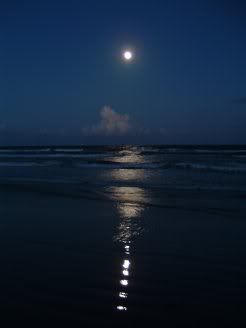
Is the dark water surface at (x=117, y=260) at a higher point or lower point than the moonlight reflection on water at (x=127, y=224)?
higher

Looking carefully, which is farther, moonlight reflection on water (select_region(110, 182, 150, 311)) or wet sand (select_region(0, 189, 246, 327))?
moonlight reflection on water (select_region(110, 182, 150, 311))

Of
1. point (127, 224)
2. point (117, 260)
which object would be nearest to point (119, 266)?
point (117, 260)

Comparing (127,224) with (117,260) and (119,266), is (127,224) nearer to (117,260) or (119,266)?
(117,260)

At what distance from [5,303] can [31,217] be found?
4915 millimetres

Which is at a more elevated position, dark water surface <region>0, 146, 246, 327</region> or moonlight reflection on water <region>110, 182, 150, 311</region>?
dark water surface <region>0, 146, 246, 327</region>

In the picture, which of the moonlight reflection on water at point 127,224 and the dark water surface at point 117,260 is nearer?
the dark water surface at point 117,260

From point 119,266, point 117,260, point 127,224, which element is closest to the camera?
point 119,266

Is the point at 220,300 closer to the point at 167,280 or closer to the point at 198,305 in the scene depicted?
the point at 198,305

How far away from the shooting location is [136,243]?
6848mm

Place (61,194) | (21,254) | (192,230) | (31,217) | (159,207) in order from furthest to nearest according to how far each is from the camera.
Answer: (61,194)
(159,207)
(31,217)
(192,230)
(21,254)

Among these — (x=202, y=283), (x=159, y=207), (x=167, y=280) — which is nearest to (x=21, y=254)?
(x=167, y=280)

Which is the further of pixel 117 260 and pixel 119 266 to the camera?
pixel 117 260

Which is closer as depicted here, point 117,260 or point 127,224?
point 117,260

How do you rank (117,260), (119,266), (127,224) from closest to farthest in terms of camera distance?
(119,266)
(117,260)
(127,224)
